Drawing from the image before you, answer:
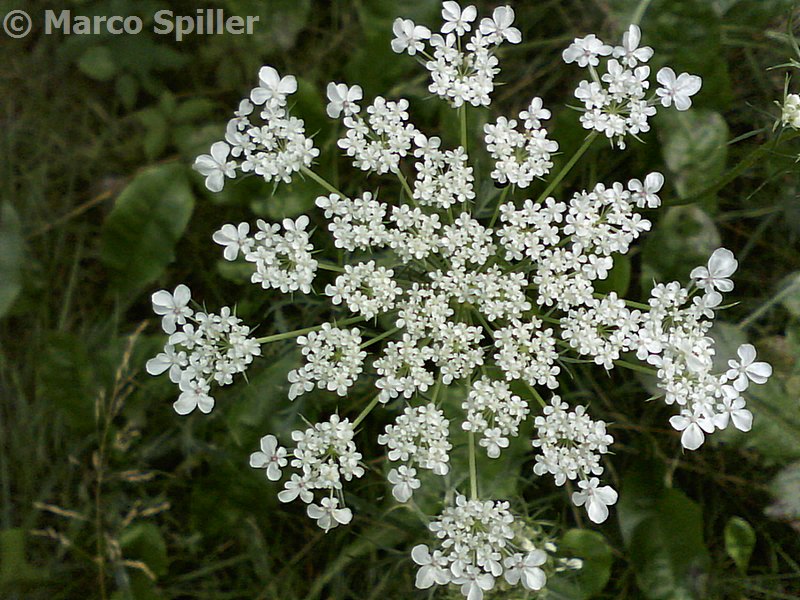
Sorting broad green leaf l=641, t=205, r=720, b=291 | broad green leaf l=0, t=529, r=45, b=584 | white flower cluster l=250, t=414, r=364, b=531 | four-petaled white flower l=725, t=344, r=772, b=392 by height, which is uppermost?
broad green leaf l=641, t=205, r=720, b=291

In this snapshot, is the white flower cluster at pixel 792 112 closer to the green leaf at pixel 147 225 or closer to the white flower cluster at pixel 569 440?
the white flower cluster at pixel 569 440

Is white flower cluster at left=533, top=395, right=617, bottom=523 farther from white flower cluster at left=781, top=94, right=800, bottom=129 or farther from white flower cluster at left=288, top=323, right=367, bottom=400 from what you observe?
white flower cluster at left=781, top=94, right=800, bottom=129

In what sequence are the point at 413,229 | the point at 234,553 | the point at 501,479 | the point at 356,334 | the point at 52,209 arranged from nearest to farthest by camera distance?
the point at 356,334, the point at 413,229, the point at 501,479, the point at 234,553, the point at 52,209

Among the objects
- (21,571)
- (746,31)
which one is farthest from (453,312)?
(21,571)

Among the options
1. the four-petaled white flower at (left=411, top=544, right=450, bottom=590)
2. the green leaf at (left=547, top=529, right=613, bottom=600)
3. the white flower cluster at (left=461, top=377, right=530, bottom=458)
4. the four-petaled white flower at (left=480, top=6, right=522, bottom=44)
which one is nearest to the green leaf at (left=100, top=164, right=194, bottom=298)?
the four-petaled white flower at (left=480, top=6, right=522, bottom=44)

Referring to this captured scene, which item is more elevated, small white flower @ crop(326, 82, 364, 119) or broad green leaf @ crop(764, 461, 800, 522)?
small white flower @ crop(326, 82, 364, 119)

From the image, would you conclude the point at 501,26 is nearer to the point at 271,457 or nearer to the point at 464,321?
the point at 464,321

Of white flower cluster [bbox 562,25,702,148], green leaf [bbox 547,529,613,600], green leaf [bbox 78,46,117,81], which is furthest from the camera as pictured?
green leaf [bbox 78,46,117,81]

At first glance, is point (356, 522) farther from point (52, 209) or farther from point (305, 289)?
point (52, 209)
